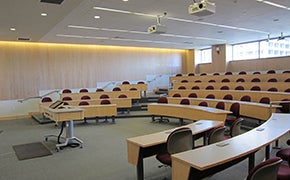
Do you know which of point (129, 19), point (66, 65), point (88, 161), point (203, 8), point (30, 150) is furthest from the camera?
point (66, 65)

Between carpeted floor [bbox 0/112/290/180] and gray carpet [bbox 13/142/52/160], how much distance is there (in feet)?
0.38

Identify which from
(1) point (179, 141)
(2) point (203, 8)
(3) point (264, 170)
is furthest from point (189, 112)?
(3) point (264, 170)

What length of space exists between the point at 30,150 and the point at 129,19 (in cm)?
480

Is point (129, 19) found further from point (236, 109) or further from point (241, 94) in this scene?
point (241, 94)

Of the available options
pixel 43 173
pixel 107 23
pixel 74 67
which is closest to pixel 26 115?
pixel 74 67

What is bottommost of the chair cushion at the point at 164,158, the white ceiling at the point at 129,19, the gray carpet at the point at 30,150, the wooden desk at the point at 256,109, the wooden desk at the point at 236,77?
the gray carpet at the point at 30,150

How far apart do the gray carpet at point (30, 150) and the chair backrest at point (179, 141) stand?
335 centimetres

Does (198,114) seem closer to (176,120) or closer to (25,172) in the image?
(176,120)

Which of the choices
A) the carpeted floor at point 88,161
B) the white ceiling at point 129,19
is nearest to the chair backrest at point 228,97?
the carpeted floor at point 88,161

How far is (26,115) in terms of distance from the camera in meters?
11.2

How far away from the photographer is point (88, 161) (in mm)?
4863

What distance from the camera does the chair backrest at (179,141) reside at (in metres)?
3.39

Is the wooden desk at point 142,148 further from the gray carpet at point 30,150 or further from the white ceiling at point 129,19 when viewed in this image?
the white ceiling at point 129,19

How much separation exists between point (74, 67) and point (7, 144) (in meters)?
6.74
